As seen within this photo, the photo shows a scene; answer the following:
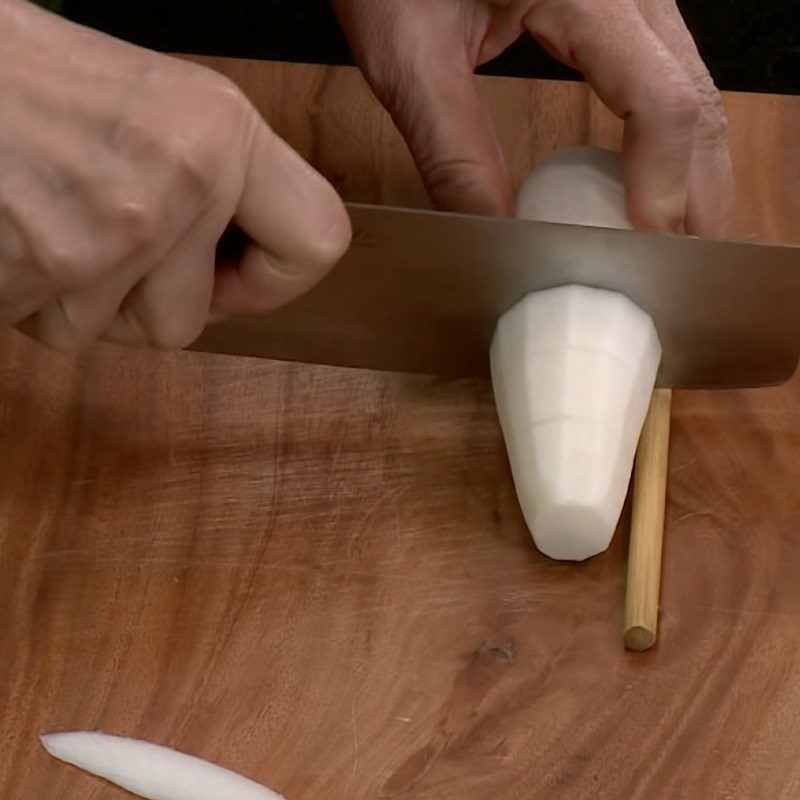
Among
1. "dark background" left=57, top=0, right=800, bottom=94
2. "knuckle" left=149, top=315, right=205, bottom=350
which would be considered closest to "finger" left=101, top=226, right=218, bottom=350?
"knuckle" left=149, top=315, right=205, bottom=350

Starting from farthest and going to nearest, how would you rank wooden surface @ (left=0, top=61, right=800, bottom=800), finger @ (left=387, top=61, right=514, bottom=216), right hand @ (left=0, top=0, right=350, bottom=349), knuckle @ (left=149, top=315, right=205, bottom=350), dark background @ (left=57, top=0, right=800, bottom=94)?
1. dark background @ (left=57, top=0, right=800, bottom=94)
2. finger @ (left=387, top=61, right=514, bottom=216)
3. wooden surface @ (left=0, top=61, right=800, bottom=800)
4. knuckle @ (left=149, top=315, right=205, bottom=350)
5. right hand @ (left=0, top=0, right=350, bottom=349)

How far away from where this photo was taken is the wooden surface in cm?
110

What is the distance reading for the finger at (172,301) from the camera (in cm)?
92

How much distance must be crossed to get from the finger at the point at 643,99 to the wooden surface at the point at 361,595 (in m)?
0.22

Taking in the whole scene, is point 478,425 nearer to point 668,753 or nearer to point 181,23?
point 668,753

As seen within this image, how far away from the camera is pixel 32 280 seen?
0.89 metres

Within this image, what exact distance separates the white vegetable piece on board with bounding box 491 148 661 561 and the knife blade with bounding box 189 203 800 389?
27 mm

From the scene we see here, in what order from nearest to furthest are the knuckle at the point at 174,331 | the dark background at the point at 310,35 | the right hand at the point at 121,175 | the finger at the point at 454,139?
1. the right hand at the point at 121,175
2. the knuckle at the point at 174,331
3. the finger at the point at 454,139
4. the dark background at the point at 310,35

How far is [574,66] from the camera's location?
1.28 meters

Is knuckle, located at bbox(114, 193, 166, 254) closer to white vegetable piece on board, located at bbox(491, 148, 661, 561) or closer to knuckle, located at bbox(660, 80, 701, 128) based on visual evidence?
white vegetable piece on board, located at bbox(491, 148, 661, 561)

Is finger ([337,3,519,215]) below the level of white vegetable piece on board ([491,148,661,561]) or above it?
above

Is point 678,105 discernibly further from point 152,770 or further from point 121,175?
point 152,770

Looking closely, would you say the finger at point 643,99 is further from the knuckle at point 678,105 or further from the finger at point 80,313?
the finger at point 80,313

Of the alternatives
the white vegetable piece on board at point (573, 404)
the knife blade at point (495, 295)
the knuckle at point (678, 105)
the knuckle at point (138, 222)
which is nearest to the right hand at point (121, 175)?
the knuckle at point (138, 222)
